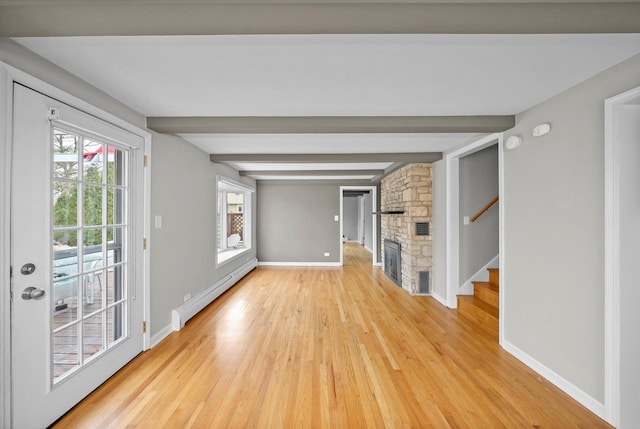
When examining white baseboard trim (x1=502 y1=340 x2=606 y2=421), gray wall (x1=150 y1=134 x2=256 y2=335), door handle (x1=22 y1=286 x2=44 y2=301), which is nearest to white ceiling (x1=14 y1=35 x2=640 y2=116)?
gray wall (x1=150 y1=134 x2=256 y2=335)

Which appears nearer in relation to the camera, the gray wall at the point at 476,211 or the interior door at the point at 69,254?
the interior door at the point at 69,254

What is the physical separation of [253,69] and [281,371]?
230 centimetres

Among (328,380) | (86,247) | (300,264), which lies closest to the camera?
(86,247)

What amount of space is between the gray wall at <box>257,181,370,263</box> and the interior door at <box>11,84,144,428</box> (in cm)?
449

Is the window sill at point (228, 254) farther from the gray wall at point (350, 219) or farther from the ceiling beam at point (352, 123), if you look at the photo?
the gray wall at point (350, 219)

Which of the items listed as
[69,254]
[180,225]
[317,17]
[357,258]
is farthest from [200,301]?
[357,258]

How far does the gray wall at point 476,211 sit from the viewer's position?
12.4 ft

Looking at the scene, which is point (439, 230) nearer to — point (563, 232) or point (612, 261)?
point (563, 232)

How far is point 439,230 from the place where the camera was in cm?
414

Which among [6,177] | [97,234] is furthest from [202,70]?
[97,234]

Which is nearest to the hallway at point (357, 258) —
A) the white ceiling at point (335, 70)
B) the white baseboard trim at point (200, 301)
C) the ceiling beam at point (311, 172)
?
the ceiling beam at point (311, 172)

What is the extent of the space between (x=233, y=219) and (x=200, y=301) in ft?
9.73

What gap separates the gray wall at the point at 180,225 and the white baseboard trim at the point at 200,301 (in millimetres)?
76

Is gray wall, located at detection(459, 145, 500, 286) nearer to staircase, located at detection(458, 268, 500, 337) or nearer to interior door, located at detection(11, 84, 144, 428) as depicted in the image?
staircase, located at detection(458, 268, 500, 337)
